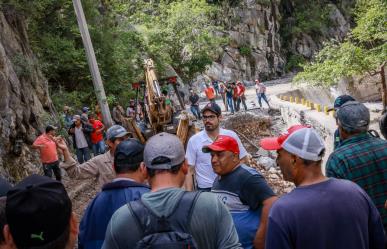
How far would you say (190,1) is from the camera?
38.2 meters

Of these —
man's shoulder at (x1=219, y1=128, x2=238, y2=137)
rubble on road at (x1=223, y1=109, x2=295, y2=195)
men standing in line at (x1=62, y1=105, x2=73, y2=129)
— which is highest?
men standing in line at (x1=62, y1=105, x2=73, y2=129)

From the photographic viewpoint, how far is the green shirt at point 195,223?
207 centimetres

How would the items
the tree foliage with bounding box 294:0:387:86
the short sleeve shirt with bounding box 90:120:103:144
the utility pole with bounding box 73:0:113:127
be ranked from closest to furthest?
the short sleeve shirt with bounding box 90:120:103:144
the utility pole with bounding box 73:0:113:127
the tree foliage with bounding box 294:0:387:86

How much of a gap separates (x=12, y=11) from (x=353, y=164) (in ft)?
45.2

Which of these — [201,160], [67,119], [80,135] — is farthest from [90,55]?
[201,160]

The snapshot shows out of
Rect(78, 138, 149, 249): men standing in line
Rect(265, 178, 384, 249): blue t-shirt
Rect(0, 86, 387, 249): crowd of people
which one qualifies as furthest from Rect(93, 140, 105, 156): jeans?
Rect(265, 178, 384, 249): blue t-shirt

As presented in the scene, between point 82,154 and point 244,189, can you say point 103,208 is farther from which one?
point 82,154

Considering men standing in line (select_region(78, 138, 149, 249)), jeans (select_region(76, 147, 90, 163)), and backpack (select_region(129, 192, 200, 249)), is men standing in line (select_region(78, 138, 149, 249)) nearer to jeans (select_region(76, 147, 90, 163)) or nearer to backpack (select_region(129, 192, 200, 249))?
backpack (select_region(129, 192, 200, 249))

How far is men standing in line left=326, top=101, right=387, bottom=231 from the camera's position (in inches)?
122

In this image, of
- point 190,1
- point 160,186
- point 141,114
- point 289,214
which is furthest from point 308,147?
point 190,1

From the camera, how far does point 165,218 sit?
6.63 feet

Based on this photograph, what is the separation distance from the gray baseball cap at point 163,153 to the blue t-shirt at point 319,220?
0.57 meters

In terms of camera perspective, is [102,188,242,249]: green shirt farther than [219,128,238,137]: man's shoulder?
No

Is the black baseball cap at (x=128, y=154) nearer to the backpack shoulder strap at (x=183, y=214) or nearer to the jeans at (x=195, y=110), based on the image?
the backpack shoulder strap at (x=183, y=214)
